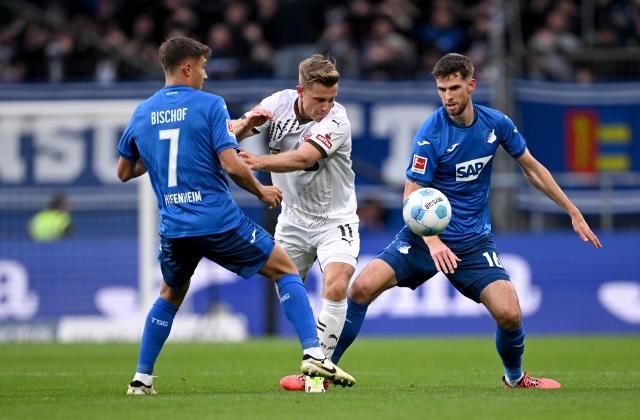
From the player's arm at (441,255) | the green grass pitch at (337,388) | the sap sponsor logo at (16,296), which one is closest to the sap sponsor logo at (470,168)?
the player's arm at (441,255)

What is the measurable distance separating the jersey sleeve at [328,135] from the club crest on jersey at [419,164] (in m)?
0.55

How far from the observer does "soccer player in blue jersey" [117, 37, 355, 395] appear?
8.29 m

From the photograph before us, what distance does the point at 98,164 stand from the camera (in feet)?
63.4

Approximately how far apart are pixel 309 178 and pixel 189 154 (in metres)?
1.56

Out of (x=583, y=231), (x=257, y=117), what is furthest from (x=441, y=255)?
(x=257, y=117)

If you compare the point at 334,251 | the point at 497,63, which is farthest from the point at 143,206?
the point at 334,251

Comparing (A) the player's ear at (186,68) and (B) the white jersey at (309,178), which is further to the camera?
(B) the white jersey at (309,178)

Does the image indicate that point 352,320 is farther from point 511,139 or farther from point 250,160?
point 511,139

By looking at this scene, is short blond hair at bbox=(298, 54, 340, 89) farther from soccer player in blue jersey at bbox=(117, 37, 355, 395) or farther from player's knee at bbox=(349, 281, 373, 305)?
Answer: player's knee at bbox=(349, 281, 373, 305)

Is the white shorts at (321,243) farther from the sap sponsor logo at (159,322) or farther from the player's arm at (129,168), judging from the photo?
the player's arm at (129,168)

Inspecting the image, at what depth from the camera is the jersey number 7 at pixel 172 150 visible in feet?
27.2

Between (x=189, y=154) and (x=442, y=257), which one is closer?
(x=189, y=154)

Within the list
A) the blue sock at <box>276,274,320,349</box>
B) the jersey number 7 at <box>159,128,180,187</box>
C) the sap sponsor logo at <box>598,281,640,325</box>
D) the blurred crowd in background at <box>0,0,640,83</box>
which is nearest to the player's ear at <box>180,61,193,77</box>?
the jersey number 7 at <box>159,128,180,187</box>

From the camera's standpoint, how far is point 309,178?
9.62m
